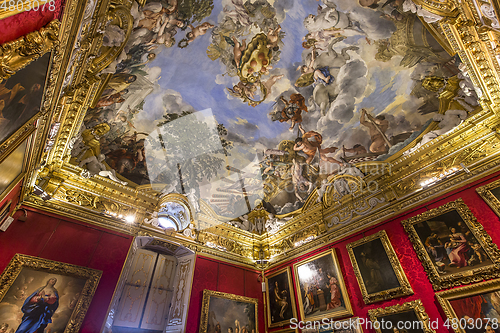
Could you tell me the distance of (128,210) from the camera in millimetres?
9438

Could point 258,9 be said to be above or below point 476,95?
above

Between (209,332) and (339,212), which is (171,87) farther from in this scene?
(209,332)

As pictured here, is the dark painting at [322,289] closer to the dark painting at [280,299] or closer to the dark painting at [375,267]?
the dark painting at [280,299]

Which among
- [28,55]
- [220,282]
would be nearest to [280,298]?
[220,282]

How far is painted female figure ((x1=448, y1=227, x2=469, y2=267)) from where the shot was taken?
21.6 feet

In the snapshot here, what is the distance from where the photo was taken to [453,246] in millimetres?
6820

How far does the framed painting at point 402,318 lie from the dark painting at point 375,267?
23.0 inches

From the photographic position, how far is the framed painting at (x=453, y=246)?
6.23 meters

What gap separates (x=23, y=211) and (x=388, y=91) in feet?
41.5

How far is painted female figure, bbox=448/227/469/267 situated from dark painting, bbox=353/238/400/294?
63.5 inches

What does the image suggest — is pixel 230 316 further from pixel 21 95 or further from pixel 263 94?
pixel 21 95

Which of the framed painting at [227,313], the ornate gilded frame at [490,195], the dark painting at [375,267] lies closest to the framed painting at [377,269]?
the dark painting at [375,267]

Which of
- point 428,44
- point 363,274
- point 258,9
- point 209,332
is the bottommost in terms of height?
point 209,332

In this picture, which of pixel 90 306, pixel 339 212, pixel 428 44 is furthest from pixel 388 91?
pixel 90 306
